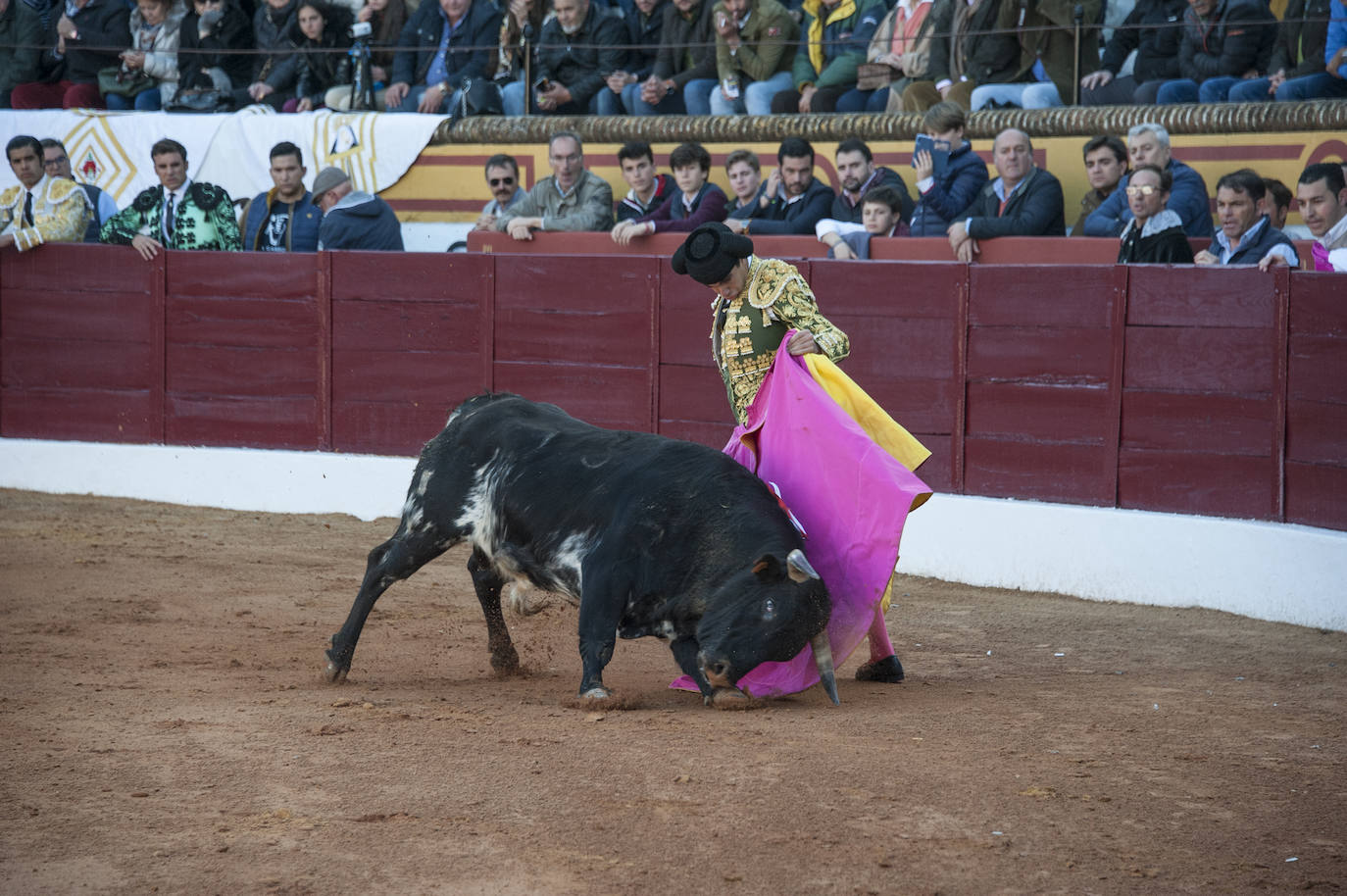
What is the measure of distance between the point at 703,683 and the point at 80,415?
586cm

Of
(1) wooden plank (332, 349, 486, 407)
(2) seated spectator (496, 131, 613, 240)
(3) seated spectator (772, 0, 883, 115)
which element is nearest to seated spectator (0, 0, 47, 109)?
(1) wooden plank (332, 349, 486, 407)

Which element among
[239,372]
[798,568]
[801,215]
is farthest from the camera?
[239,372]

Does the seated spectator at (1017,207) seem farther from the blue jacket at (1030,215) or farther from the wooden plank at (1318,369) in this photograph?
the wooden plank at (1318,369)

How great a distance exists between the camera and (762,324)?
175 inches

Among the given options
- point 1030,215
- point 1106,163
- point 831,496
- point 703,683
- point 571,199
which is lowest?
point 703,683

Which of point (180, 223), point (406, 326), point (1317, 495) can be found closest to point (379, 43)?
point (180, 223)

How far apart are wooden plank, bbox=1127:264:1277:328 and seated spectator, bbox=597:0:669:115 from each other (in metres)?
4.04

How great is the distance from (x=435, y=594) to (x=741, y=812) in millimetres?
3291

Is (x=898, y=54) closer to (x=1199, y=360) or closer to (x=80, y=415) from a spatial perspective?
(x=1199, y=360)

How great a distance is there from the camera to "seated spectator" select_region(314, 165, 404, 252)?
818 centimetres

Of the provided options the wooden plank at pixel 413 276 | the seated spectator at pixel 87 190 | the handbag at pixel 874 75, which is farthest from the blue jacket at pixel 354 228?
the handbag at pixel 874 75

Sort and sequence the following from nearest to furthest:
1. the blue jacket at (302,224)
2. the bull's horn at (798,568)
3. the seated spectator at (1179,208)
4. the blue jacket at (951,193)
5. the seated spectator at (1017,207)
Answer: the bull's horn at (798,568)
the seated spectator at (1179,208)
the seated spectator at (1017,207)
the blue jacket at (951,193)
the blue jacket at (302,224)

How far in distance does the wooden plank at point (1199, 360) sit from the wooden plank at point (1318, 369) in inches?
4.1

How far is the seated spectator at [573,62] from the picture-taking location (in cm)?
934
